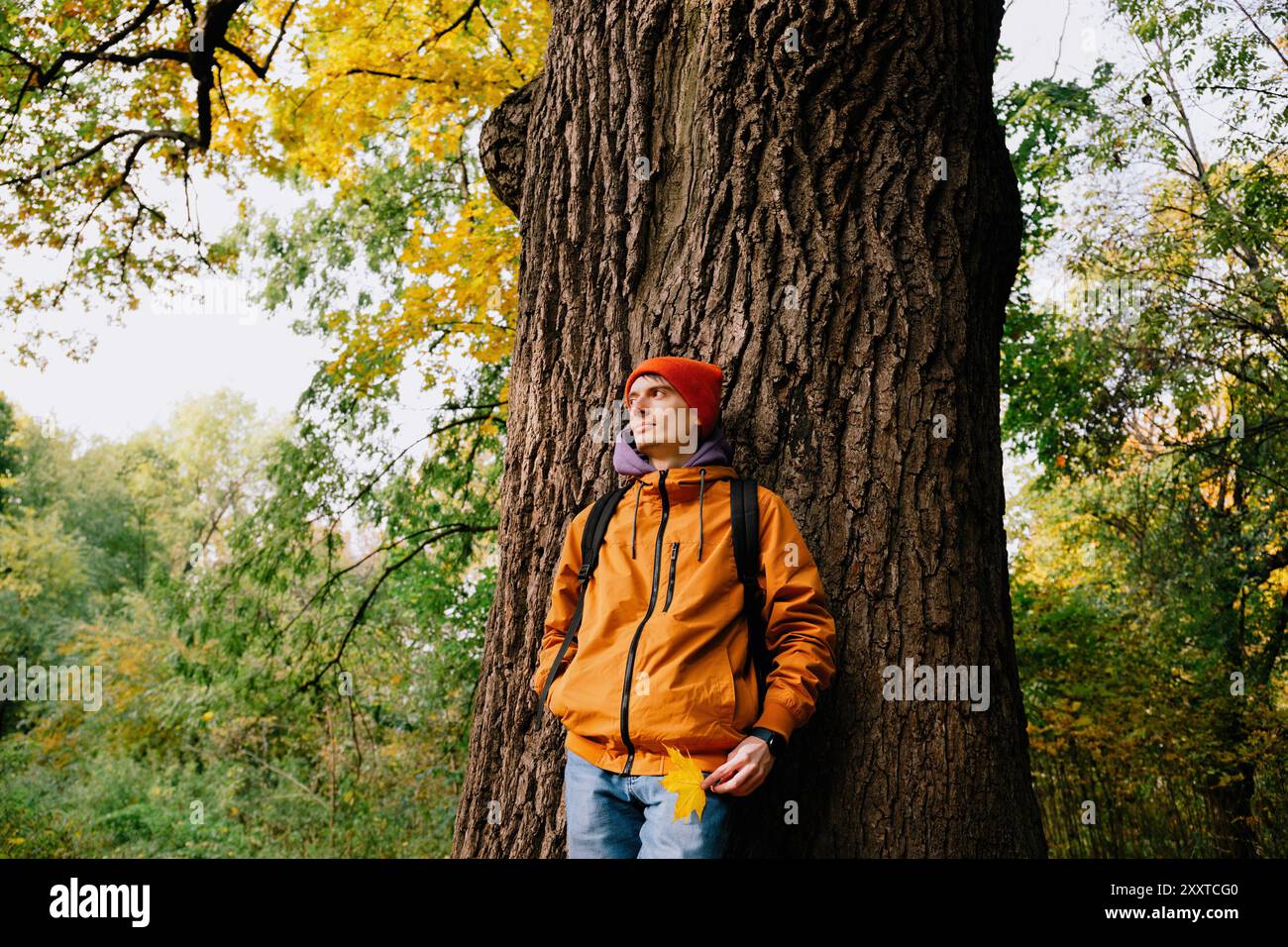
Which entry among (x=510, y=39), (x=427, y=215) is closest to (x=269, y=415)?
Answer: (x=427, y=215)

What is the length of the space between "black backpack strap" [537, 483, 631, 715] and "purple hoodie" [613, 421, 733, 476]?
0.08 meters

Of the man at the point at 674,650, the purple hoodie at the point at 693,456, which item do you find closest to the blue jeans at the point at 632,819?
the man at the point at 674,650

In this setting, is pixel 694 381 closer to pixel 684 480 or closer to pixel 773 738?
pixel 684 480

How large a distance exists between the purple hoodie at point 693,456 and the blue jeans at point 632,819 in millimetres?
824

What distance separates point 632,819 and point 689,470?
0.96m

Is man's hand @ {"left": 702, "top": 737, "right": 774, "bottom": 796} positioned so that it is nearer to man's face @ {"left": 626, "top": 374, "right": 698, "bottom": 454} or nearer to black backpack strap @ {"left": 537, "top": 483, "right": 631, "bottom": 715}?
black backpack strap @ {"left": 537, "top": 483, "right": 631, "bottom": 715}

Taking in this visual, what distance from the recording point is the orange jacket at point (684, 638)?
235cm

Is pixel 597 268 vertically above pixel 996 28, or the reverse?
pixel 996 28

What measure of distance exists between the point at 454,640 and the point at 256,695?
2.19 meters

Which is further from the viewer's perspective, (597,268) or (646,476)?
(597,268)
